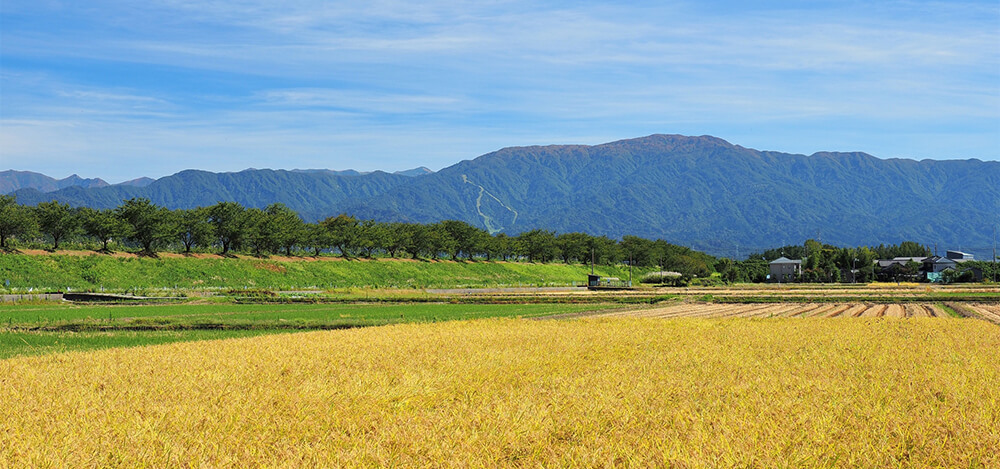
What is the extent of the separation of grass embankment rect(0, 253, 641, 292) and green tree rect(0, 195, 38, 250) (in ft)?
25.9

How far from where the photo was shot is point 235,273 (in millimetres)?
103375

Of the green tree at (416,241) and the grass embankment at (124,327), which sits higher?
the green tree at (416,241)

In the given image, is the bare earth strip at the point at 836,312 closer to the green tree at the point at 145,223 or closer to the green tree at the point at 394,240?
the green tree at the point at 145,223

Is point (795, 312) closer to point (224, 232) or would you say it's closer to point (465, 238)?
point (224, 232)

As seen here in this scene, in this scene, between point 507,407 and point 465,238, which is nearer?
point 507,407

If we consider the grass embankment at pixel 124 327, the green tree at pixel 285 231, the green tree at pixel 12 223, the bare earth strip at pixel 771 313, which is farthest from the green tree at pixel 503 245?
the grass embankment at pixel 124 327

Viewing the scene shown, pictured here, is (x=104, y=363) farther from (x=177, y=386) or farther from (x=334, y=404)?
(x=334, y=404)

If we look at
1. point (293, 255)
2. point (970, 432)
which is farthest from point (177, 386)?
point (293, 255)

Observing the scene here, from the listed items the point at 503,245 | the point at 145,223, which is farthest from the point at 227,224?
the point at 503,245

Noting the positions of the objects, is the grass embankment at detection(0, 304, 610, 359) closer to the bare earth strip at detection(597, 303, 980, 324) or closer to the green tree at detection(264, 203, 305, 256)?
the bare earth strip at detection(597, 303, 980, 324)

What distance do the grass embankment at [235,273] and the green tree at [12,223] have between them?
25.9ft

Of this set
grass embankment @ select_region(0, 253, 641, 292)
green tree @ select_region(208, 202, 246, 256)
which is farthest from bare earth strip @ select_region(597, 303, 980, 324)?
green tree @ select_region(208, 202, 246, 256)

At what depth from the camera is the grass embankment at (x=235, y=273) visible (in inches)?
3260

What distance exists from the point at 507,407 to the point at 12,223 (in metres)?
95.4
